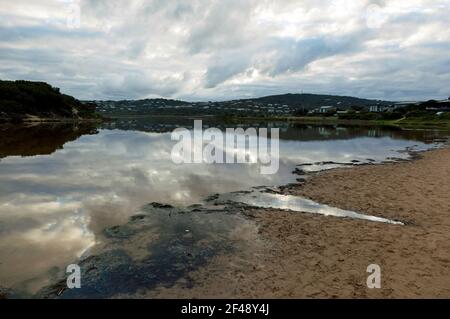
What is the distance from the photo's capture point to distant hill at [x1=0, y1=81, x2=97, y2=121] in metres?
88.0

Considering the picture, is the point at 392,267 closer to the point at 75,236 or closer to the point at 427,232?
the point at 427,232

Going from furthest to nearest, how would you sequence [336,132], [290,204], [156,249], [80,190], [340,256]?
1. [336,132]
2. [80,190]
3. [290,204]
4. [156,249]
5. [340,256]

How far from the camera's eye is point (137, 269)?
1024 cm

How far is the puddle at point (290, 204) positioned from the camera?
51.1 ft

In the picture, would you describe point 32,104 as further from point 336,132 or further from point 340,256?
point 340,256

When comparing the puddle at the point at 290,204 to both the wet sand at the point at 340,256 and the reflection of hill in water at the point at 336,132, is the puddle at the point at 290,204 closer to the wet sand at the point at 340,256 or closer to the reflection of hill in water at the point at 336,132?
the wet sand at the point at 340,256

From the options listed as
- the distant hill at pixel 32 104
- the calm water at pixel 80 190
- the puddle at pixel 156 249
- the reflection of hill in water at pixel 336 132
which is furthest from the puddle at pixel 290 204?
the distant hill at pixel 32 104

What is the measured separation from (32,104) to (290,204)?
98.2 m

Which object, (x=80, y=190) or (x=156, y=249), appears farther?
(x=80, y=190)

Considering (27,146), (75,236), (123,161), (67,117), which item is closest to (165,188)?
(75,236)

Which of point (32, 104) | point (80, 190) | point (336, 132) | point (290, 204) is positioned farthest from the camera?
point (32, 104)

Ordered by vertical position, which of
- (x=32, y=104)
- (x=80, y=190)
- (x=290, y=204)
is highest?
(x=32, y=104)

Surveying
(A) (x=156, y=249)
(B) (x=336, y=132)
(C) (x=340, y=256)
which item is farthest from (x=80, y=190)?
(B) (x=336, y=132)

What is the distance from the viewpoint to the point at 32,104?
323 ft
